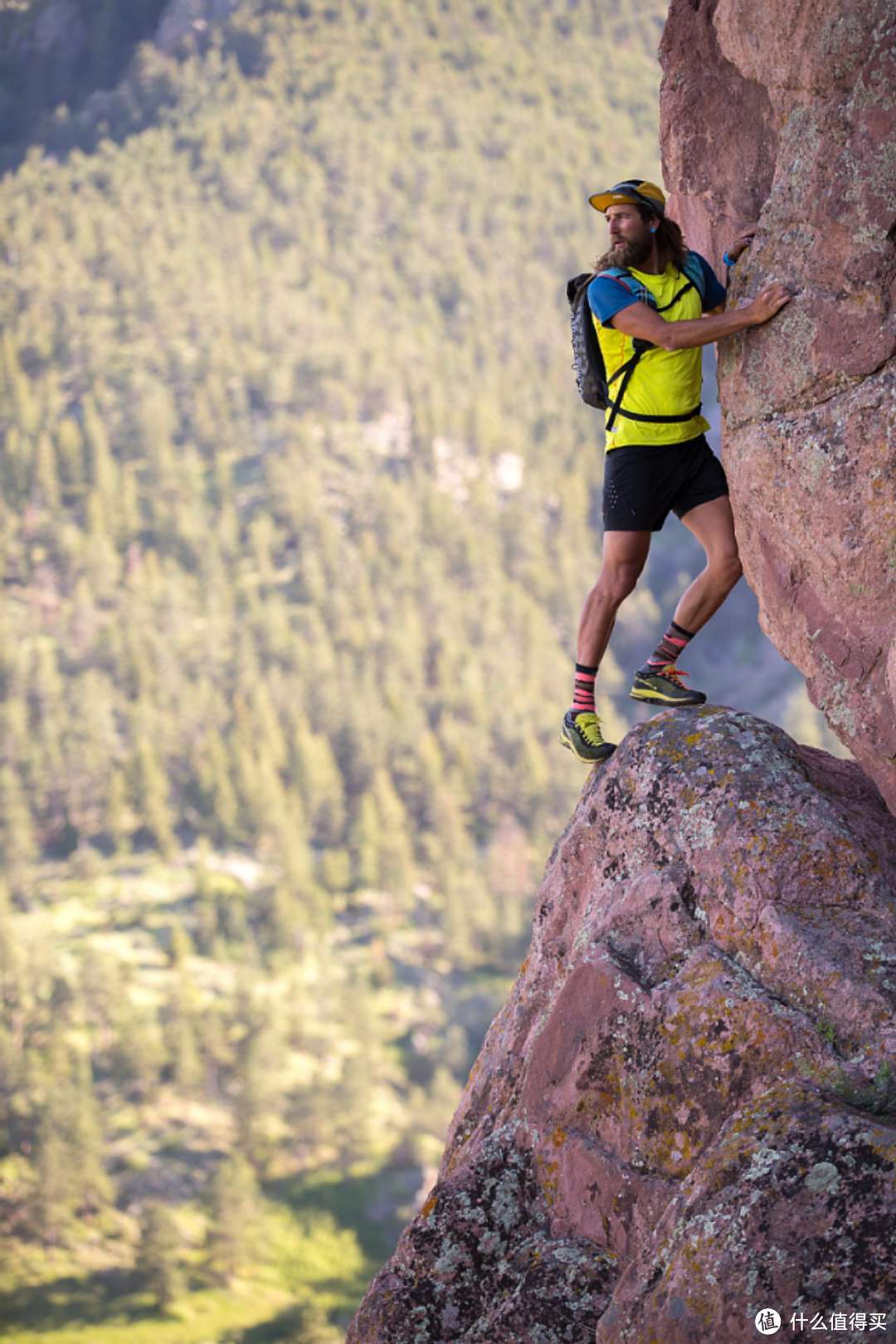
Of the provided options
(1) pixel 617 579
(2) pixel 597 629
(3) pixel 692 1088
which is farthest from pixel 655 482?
(3) pixel 692 1088

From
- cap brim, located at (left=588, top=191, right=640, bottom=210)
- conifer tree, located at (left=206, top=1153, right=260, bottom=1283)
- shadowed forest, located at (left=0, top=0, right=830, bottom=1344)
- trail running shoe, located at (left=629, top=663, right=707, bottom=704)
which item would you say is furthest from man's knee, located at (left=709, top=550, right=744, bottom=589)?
conifer tree, located at (left=206, top=1153, right=260, bottom=1283)

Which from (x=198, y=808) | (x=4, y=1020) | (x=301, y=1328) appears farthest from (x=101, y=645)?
(x=301, y=1328)

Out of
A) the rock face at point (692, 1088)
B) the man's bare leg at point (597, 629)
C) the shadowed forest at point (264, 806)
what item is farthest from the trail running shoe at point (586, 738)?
the shadowed forest at point (264, 806)

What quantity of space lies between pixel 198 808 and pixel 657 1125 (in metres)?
130

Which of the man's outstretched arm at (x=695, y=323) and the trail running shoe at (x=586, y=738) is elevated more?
the man's outstretched arm at (x=695, y=323)

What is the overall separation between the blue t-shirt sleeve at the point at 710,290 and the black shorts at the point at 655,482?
86cm

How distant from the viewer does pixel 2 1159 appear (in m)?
89.1

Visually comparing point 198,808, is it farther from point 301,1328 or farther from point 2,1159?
point 301,1328

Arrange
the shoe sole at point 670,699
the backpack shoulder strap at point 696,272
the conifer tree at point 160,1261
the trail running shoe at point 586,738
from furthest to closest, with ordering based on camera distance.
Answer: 1. the conifer tree at point 160,1261
2. the trail running shoe at point 586,738
3. the shoe sole at point 670,699
4. the backpack shoulder strap at point 696,272

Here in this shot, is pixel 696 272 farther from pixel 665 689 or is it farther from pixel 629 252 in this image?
pixel 665 689

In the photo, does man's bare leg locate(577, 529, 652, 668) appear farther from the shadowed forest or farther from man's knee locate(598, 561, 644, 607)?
the shadowed forest

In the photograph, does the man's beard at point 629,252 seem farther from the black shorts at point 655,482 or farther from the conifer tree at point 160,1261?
the conifer tree at point 160,1261

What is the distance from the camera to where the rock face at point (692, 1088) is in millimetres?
6301

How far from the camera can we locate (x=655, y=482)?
367 inches
